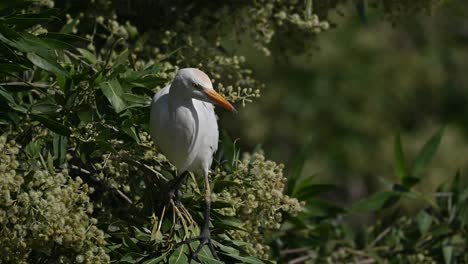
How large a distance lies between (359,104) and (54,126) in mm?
9359

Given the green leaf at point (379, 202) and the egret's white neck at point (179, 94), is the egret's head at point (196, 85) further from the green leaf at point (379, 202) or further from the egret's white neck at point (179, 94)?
the green leaf at point (379, 202)

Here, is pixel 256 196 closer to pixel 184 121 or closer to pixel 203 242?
pixel 203 242

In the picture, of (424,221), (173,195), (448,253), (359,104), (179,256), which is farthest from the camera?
(359,104)

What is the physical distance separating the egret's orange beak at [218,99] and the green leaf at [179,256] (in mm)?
490

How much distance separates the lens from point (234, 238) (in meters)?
3.76

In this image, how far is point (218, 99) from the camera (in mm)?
3477

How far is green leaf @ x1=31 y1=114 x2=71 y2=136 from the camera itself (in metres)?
3.52

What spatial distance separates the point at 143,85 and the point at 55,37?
37 centimetres

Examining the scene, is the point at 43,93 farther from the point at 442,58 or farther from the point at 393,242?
the point at 442,58

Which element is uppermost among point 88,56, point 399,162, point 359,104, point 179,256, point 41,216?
point 359,104

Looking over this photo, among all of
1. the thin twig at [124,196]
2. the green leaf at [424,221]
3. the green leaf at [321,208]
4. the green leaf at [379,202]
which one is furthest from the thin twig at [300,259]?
the thin twig at [124,196]

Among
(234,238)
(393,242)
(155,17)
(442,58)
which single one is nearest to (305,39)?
(155,17)


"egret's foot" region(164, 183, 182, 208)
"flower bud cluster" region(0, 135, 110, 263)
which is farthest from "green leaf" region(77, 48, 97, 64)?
"flower bud cluster" region(0, 135, 110, 263)

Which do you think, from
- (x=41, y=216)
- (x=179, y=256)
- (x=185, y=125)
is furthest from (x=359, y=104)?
(x=41, y=216)
